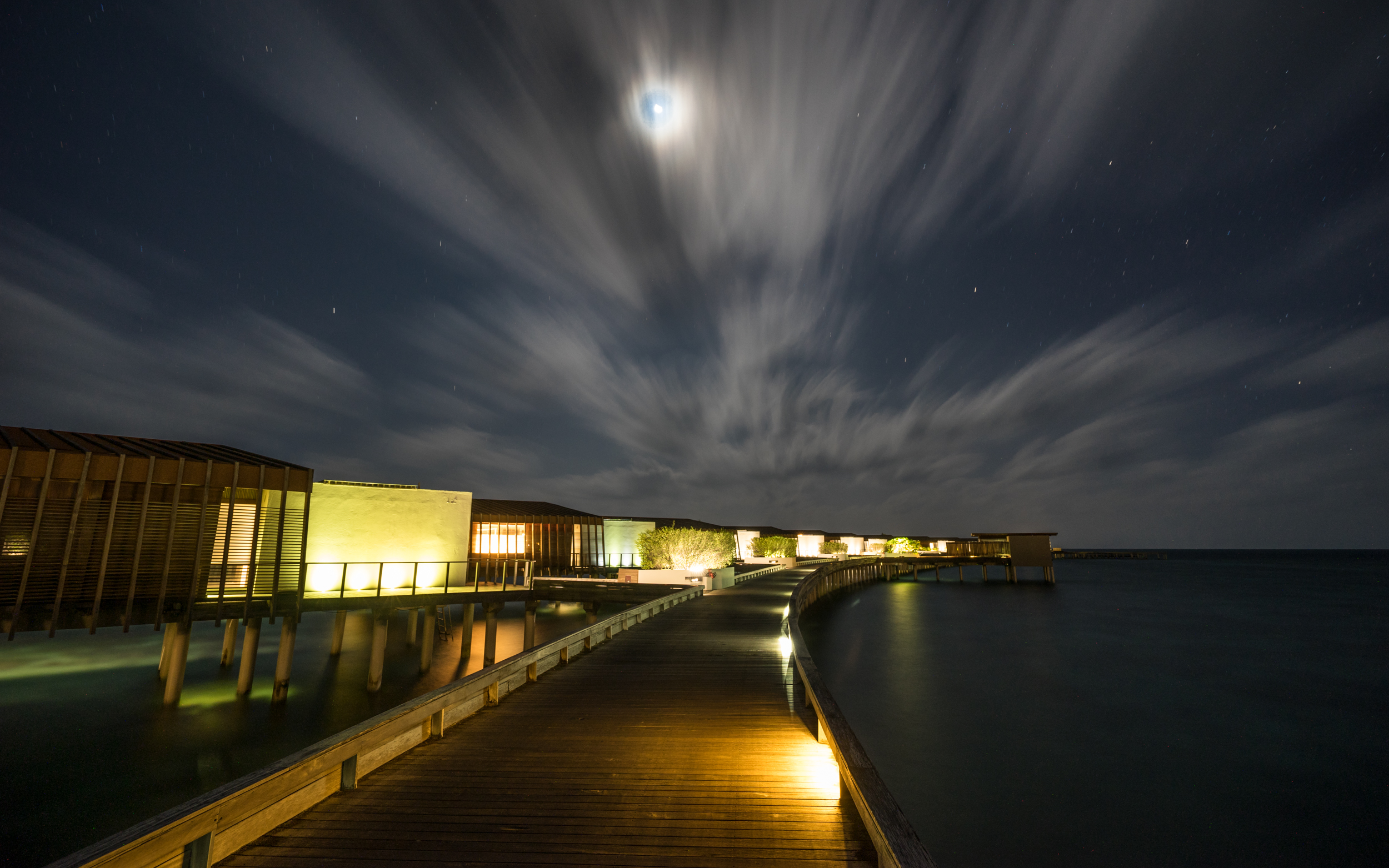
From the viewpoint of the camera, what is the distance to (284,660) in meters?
17.0

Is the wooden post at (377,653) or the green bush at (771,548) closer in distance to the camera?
the wooden post at (377,653)

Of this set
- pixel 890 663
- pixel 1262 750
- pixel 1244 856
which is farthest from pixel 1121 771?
pixel 890 663

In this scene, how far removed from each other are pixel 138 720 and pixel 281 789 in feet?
55.5

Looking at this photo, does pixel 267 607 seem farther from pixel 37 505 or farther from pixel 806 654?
pixel 806 654

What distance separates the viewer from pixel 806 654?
27.2 feet

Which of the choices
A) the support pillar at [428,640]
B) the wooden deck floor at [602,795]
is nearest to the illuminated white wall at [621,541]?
the support pillar at [428,640]

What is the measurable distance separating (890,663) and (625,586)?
38.1ft

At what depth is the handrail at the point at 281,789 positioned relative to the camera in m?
2.98

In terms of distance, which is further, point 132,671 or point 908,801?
point 132,671

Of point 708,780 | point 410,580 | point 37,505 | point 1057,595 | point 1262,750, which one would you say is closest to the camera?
point 708,780

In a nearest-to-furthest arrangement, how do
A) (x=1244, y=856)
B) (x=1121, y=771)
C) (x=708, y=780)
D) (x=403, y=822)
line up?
(x=403, y=822) → (x=708, y=780) → (x=1244, y=856) → (x=1121, y=771)

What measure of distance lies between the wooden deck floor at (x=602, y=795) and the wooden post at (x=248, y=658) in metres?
13.7

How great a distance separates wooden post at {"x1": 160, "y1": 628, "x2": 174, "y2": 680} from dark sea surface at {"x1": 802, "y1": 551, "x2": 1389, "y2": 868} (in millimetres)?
19284

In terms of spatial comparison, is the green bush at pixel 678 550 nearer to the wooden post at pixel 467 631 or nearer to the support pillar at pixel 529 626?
the support pillar at pixel 529 626
